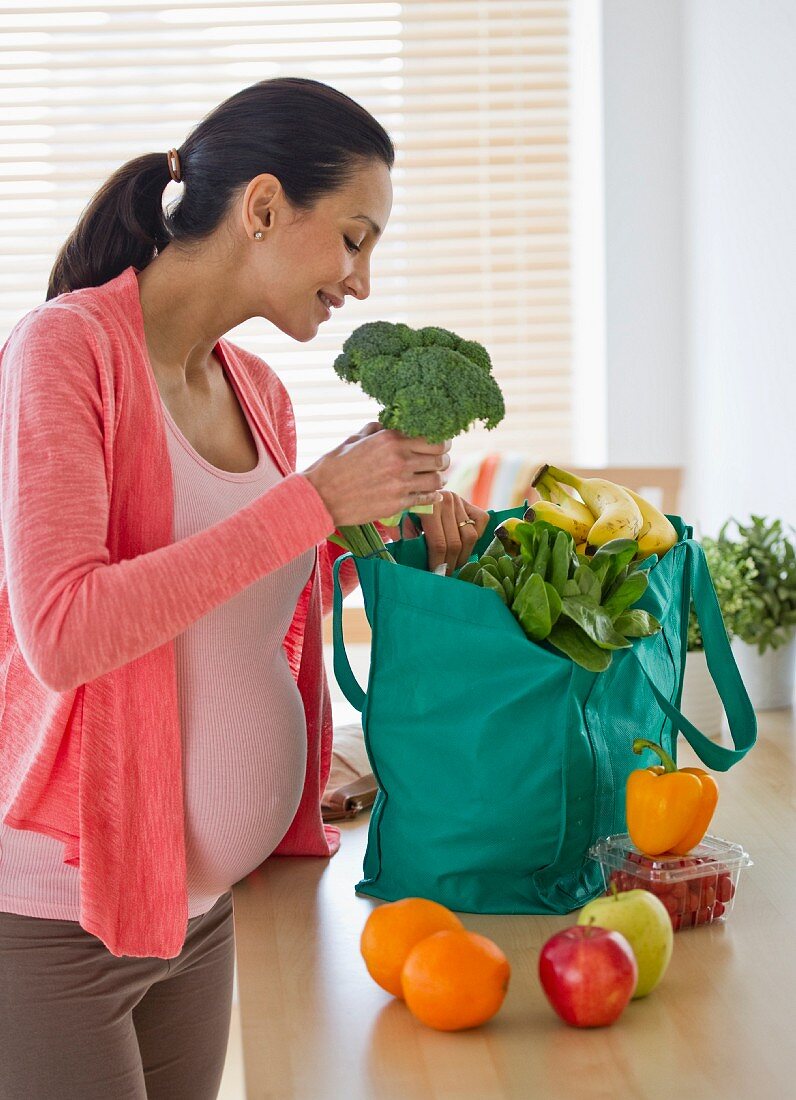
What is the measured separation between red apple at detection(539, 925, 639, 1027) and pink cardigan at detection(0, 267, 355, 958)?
1.19ft

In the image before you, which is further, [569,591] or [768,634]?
[768,634]

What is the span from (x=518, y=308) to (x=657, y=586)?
8.25 ft

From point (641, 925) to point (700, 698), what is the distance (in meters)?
0.82

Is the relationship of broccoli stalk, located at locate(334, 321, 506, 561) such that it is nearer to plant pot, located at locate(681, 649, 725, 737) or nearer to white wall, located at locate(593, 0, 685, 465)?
plant pot, located at locate(681, 649, 725, 737)

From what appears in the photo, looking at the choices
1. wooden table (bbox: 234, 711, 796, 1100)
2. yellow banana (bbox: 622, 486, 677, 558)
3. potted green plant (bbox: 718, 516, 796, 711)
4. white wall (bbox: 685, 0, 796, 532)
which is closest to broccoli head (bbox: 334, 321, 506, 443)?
yellow banana (bbox: 622, 486, 677, 558)

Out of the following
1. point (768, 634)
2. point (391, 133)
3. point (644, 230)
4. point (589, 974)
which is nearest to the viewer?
point (589, 974)

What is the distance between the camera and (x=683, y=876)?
0.99 m

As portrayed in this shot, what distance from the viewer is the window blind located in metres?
3.35

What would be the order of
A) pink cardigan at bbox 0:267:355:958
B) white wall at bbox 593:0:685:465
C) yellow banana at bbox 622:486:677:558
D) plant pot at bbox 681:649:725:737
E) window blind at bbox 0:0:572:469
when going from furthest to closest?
window blind at bbox 0:0:572:469
white wall at bbox 593:0:685:465
plant pot at bbox 681:649:725:737
yellow banana at bbox 622:486:677:558
pink cardigan at bbox 0:267:355:958

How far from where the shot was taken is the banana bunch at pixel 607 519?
119 centimetres

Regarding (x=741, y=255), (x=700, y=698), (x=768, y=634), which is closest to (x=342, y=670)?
(x=700, y=698)

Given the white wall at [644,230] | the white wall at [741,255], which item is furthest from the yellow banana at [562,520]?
the white wall at [644,230]

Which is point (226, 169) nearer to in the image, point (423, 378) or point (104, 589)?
point (423, 378)

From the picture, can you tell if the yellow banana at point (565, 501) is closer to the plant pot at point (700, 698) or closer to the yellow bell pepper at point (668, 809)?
the yellow bell pepper at point (668, 809)
